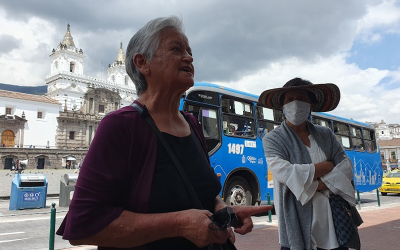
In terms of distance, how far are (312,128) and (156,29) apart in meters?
1.96

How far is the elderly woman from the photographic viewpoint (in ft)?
3.62

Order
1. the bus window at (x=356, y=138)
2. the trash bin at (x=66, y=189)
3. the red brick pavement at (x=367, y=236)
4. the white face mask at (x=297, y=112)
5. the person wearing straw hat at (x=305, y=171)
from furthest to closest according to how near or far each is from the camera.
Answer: the bus window at (x=356, y=138), the trash bin at (x=66, y=189), the red brick pavement at (x=367, y=236), the white face mask at (x=297, y=112), the person wearing straw hat at (x=305, y=171)

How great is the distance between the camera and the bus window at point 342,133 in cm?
1232

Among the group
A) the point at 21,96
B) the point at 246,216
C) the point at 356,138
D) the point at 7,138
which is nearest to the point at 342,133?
the point at 356,138

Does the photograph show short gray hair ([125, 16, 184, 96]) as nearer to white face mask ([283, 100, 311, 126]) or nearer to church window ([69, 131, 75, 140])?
white face mask ([283, 100, 311, 126])

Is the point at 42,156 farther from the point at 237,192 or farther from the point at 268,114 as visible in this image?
the point at 237,192

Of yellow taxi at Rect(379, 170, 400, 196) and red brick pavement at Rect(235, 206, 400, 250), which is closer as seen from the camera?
red brick pavement at Rect(235, 206, 400, 250)

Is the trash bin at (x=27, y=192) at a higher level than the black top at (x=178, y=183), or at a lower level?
lower

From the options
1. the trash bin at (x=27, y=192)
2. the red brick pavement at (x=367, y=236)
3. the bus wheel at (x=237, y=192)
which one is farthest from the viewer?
the trash bin at (x=27, y=192)

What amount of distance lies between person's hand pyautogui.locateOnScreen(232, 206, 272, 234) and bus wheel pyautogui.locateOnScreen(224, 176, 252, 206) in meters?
6.84

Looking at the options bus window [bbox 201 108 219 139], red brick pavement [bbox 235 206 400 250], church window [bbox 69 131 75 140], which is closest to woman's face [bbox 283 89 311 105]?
red brick pavement [bbox 235 206 400 250]

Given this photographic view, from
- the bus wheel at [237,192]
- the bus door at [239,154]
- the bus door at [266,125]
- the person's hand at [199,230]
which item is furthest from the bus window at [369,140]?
the person's hand at [199,230]

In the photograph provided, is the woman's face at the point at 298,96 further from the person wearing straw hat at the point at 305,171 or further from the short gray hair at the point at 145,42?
the short gray hair at the point at 145,42

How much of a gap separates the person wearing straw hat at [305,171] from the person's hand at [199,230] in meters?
1.48
